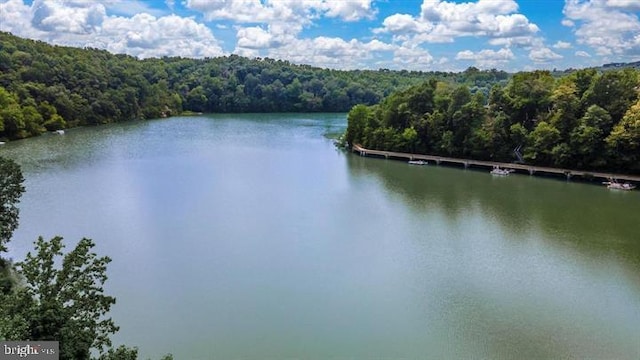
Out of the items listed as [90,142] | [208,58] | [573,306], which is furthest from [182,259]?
[208,58]

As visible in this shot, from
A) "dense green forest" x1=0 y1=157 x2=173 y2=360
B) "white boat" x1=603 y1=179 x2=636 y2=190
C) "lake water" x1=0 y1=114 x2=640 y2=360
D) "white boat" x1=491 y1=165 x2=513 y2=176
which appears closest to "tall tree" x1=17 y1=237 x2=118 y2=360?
"dense green forest" x1=0 y1=157 x2=173 y2=360

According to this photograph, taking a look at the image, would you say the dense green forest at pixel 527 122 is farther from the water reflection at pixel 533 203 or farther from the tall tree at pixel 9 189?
the tall tree at pixel 9 189

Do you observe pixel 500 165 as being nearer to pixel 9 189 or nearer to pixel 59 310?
pixel 9 189

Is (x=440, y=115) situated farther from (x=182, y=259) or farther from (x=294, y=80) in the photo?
(x=294, y=80)

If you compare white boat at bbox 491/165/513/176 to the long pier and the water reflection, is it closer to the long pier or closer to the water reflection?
the long pier

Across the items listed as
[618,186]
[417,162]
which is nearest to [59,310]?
[618,186]

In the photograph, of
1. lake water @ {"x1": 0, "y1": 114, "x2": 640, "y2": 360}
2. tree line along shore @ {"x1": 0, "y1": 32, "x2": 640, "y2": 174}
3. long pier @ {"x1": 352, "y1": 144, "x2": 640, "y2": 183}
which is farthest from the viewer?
tree line along shore @ {"x1": 0, "y1": 32, "x2": 640, "y2": 174}
